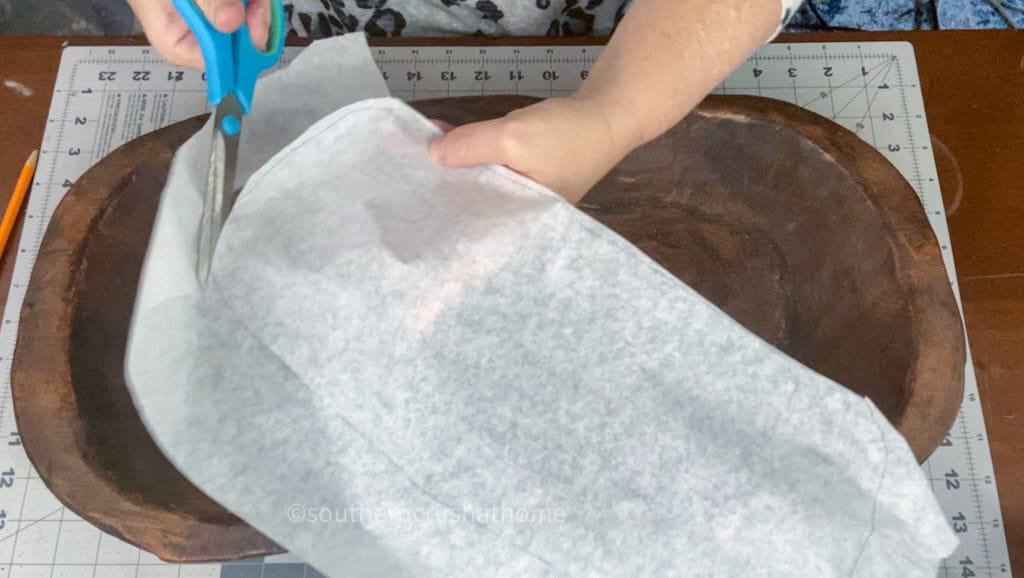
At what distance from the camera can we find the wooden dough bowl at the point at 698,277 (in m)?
0.38

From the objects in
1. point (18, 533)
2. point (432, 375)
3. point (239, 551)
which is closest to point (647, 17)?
point (432, 375)

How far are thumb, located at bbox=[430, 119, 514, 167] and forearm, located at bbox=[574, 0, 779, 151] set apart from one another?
57mm

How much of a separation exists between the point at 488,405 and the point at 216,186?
18 cm

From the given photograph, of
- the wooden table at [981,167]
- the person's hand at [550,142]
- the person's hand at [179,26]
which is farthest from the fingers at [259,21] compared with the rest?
the wooden table at [981,167]

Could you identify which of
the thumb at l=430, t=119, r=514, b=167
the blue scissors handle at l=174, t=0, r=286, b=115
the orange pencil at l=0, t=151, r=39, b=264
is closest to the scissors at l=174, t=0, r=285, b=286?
the blue scissors handle at l=174, t=0, r=286, b=115

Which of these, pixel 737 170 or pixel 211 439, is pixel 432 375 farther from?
pixel 737 170

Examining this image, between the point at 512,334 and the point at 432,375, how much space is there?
0.15ft

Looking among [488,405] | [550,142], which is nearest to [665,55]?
[550,142]

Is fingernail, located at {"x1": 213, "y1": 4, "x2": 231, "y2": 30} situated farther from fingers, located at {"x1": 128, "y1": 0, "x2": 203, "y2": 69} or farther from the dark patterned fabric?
the dark patterned fabric

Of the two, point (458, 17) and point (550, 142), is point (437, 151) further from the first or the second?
point (458, 17)

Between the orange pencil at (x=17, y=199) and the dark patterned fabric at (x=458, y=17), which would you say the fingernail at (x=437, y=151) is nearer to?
the dark patterned fabric at (x=458, y=17)

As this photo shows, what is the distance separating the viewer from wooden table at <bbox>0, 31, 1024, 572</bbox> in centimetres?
48

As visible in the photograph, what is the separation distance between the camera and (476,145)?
380mm

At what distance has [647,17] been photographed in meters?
0.41
